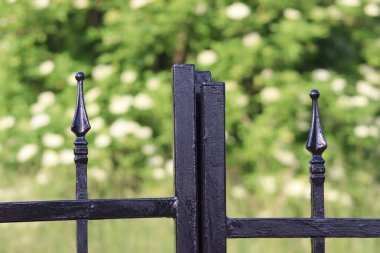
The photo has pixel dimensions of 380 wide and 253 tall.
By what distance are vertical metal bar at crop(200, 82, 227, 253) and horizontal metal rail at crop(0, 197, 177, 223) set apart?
9cm

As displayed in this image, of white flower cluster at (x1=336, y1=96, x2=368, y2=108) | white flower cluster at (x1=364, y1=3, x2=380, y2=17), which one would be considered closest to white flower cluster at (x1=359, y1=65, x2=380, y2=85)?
white flower cluster at (x1=336, y1=96, x2=368, y2=108)

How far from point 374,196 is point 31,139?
2.60 meters

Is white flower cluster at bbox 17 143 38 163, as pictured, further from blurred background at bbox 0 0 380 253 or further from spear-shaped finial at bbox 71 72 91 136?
spear-shaped finial at bbox 71 72 91 136

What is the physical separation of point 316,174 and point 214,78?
3.89 m

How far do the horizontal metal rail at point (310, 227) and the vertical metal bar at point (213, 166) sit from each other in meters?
0.06

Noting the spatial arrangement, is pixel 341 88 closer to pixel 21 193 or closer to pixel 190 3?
pixel 190 3

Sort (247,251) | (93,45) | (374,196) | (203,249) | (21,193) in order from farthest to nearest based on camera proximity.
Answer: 1. (93,45)
2. (374,196)
3. (21,193)
4. (247,251)
5. (203,249)

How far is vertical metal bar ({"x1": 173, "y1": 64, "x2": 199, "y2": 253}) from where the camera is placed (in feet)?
5.67

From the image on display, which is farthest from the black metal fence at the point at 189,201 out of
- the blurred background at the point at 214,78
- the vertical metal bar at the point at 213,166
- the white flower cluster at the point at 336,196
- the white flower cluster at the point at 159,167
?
the white flower cluster at the point at 159,167

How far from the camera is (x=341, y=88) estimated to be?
5.63 metres

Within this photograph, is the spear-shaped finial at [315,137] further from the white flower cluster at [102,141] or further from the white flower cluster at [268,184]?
the white flower cluster at [102,141]

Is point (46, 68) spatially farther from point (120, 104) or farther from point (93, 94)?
point (120, 104)

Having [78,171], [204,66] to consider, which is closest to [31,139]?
[204,66]

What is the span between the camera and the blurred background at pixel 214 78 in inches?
214
